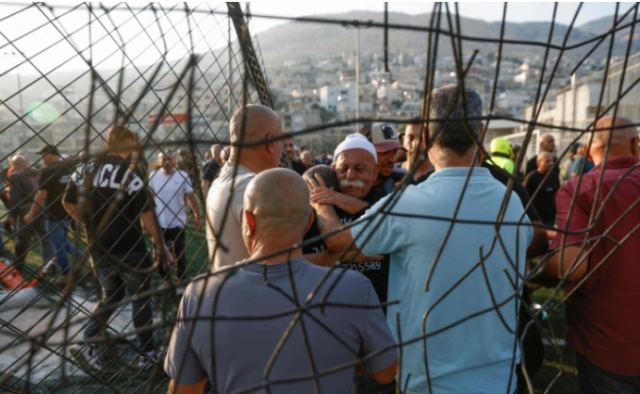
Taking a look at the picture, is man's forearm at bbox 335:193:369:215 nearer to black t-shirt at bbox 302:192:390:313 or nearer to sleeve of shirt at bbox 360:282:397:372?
black t-shirt at bbox 302:192:390:313

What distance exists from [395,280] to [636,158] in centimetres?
119

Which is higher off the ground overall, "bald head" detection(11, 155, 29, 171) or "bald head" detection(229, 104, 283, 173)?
"bald head" detection(229, 104, 283, 173)

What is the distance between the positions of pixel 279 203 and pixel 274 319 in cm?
30

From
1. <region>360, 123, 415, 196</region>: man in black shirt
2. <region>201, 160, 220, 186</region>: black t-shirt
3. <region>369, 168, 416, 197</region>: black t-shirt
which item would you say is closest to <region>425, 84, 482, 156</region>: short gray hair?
<region>369, 168, 416, 197</region>: black t-shirt

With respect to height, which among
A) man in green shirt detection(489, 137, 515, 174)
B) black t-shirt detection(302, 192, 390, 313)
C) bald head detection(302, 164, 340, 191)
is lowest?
man in green shirt detection(489, 137, 515, 174)

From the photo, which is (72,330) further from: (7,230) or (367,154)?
(7,230)

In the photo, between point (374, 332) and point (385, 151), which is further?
point (385, 151)

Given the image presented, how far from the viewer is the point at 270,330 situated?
1287mm

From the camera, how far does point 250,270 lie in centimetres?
134

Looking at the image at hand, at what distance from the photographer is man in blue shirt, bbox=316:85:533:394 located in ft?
4.66

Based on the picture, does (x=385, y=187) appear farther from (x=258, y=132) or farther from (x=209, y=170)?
(x=209, y=170)

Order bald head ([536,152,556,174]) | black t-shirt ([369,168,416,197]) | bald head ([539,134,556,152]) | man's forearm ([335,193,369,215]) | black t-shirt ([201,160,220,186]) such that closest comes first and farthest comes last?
1. man's forearm ([335,193,369,215])
2. black t-shirt ([369,168,416,197])
3. black t-shirt ([201,160,220,186])
4. bald head ([536,152,556,174])
5. bald head ([539,134,556,152])

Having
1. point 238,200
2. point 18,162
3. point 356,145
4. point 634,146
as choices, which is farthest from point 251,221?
point 18,162

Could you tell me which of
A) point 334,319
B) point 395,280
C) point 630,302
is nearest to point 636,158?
point 630,302
